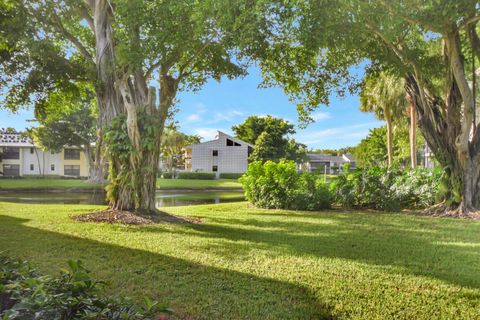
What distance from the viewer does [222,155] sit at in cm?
4144

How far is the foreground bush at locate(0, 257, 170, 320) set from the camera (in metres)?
1.98

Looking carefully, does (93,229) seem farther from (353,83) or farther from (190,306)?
(353,83)

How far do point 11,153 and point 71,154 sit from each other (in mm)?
6640

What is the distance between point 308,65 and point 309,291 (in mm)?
6936

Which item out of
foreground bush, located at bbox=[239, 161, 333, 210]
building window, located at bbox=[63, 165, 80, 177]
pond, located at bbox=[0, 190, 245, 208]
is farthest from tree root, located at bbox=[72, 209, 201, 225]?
→ building window, located at bbox=[63, 165, 80, 177]

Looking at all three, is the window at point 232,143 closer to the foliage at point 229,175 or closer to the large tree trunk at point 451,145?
the foliage at point 229,175

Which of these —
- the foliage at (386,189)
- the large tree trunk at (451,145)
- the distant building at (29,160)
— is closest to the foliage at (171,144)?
the distant building at (29,160)

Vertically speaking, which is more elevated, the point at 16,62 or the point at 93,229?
the point at 16,62

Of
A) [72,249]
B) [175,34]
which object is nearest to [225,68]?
[175,34]

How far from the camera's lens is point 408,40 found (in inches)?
427

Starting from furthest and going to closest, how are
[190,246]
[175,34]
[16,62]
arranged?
[16,62] < [175,34] < [190,246]

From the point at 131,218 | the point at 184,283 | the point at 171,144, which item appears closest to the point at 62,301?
the point at 184,283

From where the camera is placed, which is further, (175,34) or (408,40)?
(408,40)

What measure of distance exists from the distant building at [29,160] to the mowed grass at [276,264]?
38252mm
